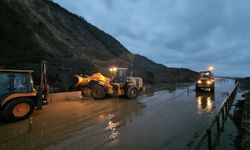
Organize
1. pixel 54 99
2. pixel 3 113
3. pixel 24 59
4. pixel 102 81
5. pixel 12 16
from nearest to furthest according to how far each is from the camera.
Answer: pixel 3 113 → pixel 54 99 → pixel 102 81 → pixel 24 59 → pixel 12 16

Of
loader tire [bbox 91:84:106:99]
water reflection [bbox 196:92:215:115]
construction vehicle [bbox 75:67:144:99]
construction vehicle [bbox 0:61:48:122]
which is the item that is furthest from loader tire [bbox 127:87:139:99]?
construction vehicle [bbox 0:61:48:122]

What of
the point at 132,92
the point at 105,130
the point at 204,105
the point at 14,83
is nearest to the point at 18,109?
the point at 14,83

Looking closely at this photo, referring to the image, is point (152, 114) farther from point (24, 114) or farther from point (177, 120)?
point (24, 114)

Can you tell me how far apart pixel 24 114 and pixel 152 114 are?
599cm

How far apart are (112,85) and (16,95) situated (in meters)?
8.71

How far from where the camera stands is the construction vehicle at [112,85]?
16.6 m

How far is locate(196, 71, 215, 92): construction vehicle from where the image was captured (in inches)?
883

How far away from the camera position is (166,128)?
8188 mm

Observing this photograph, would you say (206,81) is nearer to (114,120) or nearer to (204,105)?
(204,105)

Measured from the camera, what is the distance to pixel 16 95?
9188 mm

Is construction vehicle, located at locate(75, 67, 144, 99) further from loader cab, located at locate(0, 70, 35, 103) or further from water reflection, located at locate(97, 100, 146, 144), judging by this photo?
loader cab, located at locate(0, 70, 35, 103)

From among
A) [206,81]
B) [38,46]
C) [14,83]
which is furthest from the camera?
[38,46]

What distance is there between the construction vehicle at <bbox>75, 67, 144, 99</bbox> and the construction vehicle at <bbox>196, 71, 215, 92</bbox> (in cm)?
895

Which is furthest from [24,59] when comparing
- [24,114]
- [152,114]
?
[152,114]
